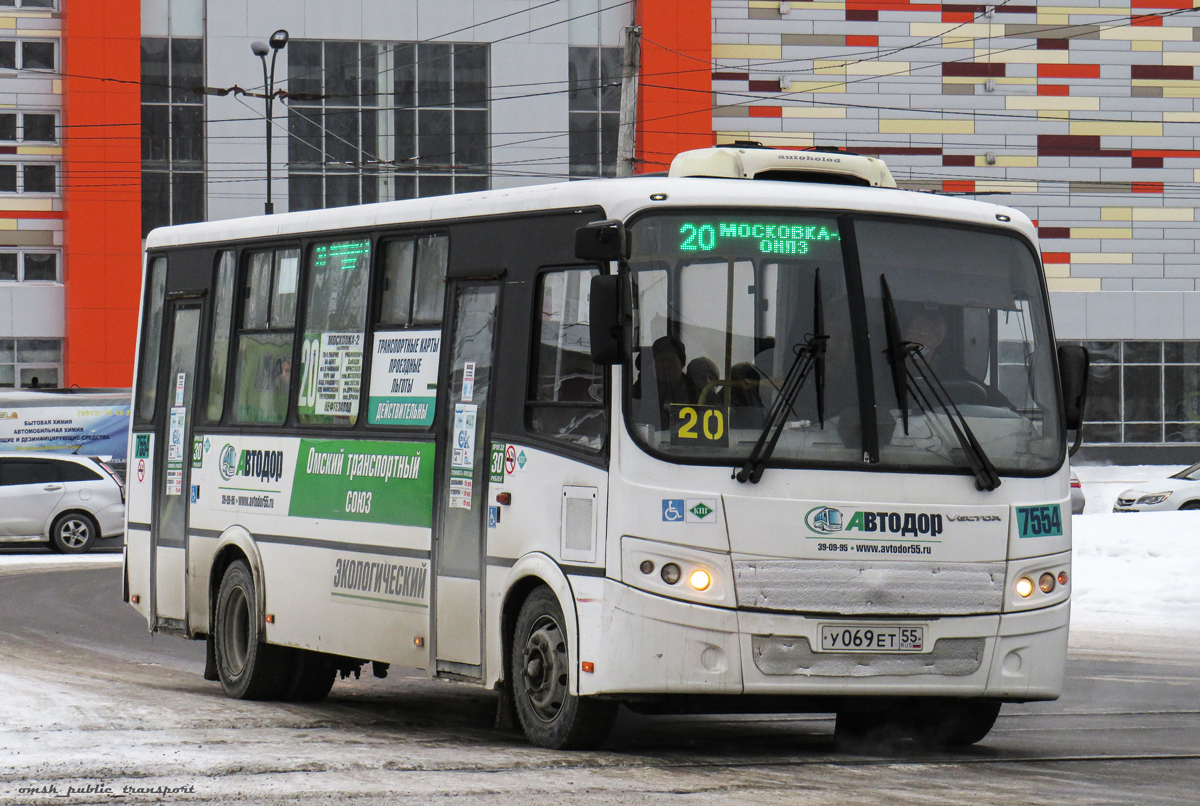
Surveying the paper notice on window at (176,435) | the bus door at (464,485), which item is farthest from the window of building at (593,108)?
the bus door at (464,485)

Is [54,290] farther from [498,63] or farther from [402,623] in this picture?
[402,623]

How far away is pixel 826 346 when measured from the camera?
8.90 m

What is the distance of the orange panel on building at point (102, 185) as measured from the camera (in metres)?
50.4

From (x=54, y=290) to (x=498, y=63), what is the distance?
42.7ft

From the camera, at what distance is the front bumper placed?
8555mm

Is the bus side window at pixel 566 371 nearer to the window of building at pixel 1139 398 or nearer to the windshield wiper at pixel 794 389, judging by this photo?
the windshield wiper at pixel 794 389

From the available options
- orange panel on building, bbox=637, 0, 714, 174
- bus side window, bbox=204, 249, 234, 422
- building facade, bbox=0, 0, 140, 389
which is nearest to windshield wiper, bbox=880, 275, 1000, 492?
bus side window, bbox=204, 249, 234, 422

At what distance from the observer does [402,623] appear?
1039 cm

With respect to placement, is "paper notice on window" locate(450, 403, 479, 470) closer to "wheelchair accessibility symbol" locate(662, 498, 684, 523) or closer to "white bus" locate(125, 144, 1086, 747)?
"white bus" locate(125, 144, 1086, 747)

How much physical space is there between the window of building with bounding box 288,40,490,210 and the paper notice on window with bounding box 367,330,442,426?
40.1 metres

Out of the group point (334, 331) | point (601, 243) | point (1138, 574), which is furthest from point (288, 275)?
point (1138, 574)

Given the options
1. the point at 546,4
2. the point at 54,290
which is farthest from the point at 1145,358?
the point at 54,290

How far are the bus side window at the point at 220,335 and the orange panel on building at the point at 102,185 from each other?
3868 centimetres

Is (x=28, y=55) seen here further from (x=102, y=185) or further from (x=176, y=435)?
(x=176, y=435)
